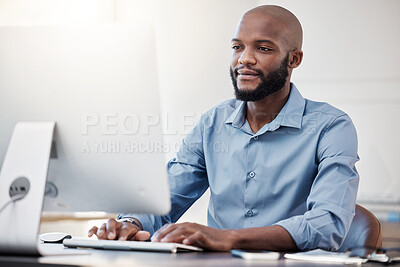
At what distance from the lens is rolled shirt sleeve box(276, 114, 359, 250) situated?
1.46 meters

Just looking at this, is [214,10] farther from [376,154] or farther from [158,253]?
[158,253]

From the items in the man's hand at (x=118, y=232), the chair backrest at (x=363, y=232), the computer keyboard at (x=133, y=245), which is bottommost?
the chair backrest at (x=363, y=232)

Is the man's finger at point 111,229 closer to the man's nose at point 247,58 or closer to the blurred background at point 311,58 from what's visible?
the man's nose at point 247,58

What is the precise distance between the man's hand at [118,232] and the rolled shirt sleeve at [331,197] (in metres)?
0.38

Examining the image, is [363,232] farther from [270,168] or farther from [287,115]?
[287,115]

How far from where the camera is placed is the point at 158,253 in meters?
1.16

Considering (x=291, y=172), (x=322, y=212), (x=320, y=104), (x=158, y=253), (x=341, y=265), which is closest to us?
(x=341, y=265)

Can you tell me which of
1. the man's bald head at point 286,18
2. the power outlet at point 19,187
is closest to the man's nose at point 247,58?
the man's bald head at point 286,18

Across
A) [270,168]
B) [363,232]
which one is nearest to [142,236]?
[270,168]

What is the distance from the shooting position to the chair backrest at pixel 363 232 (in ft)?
5.23

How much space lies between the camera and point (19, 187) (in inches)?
42.9

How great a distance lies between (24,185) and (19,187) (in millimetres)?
11

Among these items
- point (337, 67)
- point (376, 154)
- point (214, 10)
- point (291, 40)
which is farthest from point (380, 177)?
point (291, 40)

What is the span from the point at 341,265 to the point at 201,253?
315 millimetres
